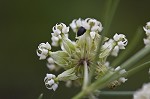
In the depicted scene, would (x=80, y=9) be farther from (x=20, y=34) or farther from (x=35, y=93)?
(x=35, y=93)

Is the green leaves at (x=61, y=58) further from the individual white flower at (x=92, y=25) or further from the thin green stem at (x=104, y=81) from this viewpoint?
the thin green stem at (x=104, y=81)

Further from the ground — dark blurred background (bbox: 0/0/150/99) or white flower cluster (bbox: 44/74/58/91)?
dark blurred background (bbox: 0/0/150/99)

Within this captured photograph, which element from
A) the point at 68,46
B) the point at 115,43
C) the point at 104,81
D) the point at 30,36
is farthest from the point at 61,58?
the point at 30,36

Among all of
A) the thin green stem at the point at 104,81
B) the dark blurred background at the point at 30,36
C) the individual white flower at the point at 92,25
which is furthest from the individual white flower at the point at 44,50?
the dark blurred background at the point at 30,36

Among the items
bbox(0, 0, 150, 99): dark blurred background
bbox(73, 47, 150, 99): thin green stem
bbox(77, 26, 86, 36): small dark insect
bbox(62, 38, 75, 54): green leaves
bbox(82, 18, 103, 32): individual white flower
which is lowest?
bbox(73, 47, 150, 99): thin green stem

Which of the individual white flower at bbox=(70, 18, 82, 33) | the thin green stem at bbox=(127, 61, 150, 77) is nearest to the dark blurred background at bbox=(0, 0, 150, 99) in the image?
the individual white flower at bbox=(70, 18, 82, 33)

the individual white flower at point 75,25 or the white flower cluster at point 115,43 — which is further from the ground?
the individual white flower at point 75,25

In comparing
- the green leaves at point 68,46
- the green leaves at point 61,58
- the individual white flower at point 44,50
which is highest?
the individual white flower at point 44,50

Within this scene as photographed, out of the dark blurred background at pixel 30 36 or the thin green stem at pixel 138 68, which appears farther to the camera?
the dark blurred background at pixel 30 36

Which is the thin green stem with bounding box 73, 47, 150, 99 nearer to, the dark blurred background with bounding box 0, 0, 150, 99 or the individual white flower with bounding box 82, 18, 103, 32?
the individual white flower with bounding box 82, 18, 103, 32
